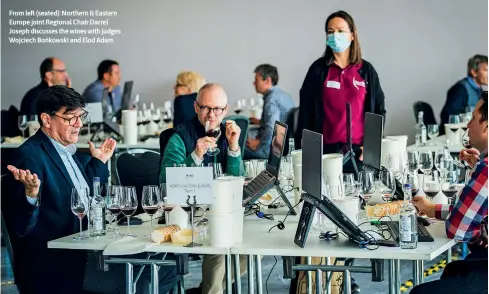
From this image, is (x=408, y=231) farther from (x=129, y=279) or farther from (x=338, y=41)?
(x=338, y=41)

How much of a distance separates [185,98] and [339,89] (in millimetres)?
1773

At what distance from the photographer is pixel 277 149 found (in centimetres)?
466

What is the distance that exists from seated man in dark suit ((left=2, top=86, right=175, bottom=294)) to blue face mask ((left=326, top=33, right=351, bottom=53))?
251 centimetres

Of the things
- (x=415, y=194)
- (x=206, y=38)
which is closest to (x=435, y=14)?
(x=206, y=38)

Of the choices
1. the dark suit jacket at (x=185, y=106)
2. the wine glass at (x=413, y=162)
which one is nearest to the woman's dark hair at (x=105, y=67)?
the dark suit jacket at (x=185, y=106)

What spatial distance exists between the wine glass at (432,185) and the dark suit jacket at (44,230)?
1.63 meters

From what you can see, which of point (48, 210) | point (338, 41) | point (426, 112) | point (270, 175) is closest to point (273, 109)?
point (426, 112)

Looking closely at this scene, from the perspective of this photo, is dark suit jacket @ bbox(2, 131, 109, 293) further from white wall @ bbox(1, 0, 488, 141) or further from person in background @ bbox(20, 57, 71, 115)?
white wall @ bbox(1, 0, 488, 141)

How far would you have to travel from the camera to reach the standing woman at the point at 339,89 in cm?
637

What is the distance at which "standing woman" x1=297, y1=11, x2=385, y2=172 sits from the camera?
6371 mm

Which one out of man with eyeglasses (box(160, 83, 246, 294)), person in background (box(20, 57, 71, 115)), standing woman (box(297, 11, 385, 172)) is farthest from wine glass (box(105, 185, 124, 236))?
person in background (box(20, 57, 71, 115))

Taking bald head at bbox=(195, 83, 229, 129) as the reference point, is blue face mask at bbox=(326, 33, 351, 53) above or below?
above

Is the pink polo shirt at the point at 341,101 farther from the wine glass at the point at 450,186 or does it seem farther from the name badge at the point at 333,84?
the wine glass at the point at 450,186

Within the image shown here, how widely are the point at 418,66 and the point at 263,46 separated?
1743 mm
